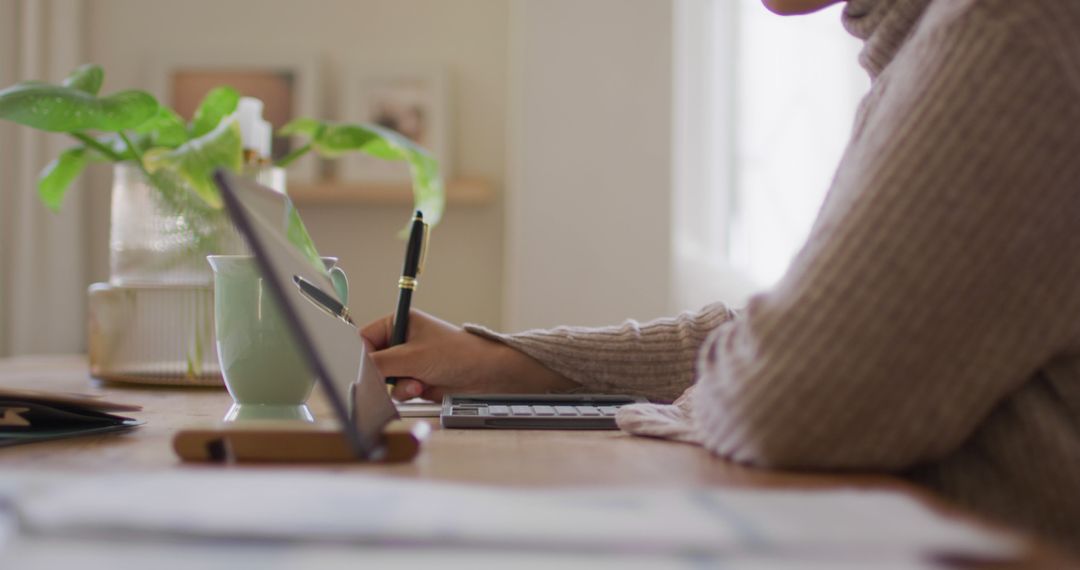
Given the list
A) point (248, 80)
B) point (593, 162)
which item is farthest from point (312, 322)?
point (248, 80)

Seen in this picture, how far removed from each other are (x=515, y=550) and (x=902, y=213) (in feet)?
0.93

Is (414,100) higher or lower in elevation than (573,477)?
higher

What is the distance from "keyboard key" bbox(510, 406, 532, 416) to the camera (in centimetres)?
80

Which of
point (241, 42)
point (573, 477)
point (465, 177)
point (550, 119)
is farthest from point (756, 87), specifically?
point (573, 477)

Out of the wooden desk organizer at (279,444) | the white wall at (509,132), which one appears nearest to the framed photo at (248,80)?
the white wall at (509,132)

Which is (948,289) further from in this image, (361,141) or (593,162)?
(593,162)

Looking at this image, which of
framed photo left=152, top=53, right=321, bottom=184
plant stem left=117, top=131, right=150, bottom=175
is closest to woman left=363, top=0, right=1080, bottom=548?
plant stem left=117, top=131, right=150, bottom=175

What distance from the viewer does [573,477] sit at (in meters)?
0.51

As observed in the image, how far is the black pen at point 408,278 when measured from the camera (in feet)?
3.47

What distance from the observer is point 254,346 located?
849 mm

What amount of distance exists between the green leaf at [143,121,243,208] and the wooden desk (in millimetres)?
509

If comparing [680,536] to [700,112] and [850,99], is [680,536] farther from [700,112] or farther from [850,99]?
[700,112]

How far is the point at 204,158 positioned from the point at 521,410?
653 mm

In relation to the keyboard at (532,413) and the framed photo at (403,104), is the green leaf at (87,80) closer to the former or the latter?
the keyboard at (532,413)
